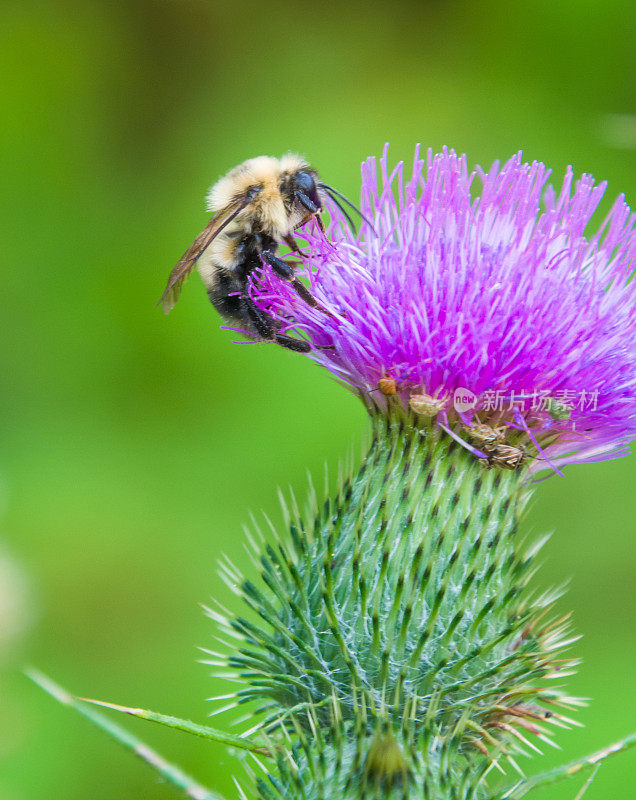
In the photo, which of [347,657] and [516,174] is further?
[516,174]

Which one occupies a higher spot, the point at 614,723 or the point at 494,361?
the point at 494,361

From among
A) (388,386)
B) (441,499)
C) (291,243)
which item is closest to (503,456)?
(441,499)

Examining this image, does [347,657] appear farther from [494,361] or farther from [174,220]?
[174,220]

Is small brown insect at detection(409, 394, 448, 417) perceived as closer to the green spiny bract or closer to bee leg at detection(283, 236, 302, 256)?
the green spiny bract

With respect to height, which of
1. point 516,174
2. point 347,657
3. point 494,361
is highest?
point 516,174

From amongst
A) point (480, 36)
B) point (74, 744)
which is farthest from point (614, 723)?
point (480, 36)

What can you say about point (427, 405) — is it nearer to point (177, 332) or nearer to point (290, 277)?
point (290, 277)

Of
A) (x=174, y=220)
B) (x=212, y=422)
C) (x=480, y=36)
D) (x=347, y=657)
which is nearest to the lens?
(x=347, y=657)
